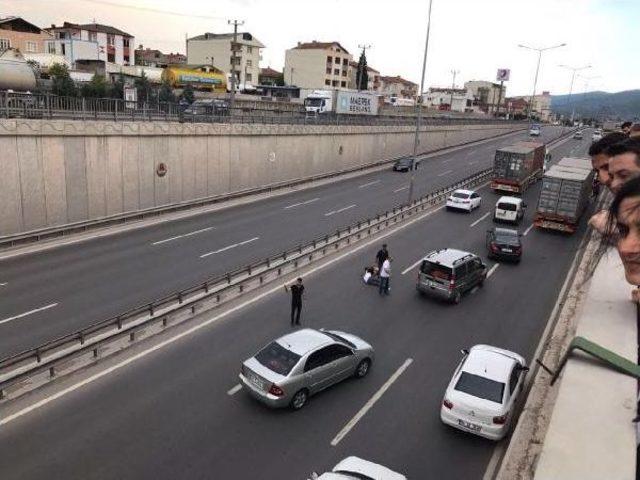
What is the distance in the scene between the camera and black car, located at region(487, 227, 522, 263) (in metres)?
24.3

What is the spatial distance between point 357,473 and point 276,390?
3250mm

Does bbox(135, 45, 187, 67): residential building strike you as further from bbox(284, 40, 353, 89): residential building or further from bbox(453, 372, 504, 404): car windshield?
bbox(453, 372, 504, 404): car windshield

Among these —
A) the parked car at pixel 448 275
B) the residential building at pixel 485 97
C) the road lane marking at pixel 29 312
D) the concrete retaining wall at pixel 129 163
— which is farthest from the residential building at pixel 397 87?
the road lane marking at pixel 29 312

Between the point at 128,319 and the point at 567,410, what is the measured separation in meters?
14.1

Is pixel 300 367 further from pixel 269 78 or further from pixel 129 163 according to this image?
pixel 269 78

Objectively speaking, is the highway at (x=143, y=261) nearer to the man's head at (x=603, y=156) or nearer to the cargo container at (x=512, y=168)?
the cargo container at (x=512, y=168)

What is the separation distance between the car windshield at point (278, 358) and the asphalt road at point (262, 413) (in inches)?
38.5

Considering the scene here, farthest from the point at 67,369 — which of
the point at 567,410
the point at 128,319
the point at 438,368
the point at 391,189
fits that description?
the point at 391,189

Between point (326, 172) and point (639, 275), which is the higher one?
point (639, 275)

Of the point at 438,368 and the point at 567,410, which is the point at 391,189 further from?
the point at 567,410

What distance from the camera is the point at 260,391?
11.8 metres

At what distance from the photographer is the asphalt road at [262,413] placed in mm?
10000

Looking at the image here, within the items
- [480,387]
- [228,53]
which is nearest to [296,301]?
[480,387]

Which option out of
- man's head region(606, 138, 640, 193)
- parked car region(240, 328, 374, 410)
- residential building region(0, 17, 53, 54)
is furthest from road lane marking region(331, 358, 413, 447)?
residential building region(0, 17, 53, 54)
